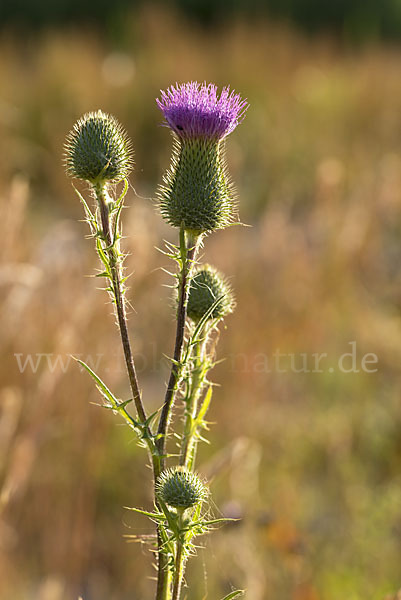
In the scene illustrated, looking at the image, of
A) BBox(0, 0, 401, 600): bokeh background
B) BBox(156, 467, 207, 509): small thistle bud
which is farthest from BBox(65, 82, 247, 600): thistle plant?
BBox(0, 0, 401, 600): bokeh background

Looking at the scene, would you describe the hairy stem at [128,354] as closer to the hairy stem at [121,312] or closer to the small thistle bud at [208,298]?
the hairy stem at [121,312]

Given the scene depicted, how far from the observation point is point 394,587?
3113 millimetres

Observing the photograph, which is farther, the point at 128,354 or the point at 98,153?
the point at 98,153

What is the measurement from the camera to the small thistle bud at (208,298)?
1.75 metres

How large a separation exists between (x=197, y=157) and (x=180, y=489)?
0.87 m

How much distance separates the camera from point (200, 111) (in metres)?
1.67

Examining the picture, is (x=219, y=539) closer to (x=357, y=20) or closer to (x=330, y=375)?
(x=330, y=375)

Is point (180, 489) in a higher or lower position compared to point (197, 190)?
lower

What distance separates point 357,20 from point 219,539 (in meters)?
21.8

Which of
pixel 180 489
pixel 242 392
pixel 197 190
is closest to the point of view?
pixel 180 489

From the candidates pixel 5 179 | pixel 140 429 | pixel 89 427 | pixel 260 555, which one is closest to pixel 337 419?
pixel 260 555

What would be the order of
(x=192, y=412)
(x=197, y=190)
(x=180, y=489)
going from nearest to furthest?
(x=180, y=489) → (x=192, y=412) → (x=197, y=190)

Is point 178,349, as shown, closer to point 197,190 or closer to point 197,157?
point 197,190

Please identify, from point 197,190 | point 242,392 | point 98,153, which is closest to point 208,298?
point 197,190
